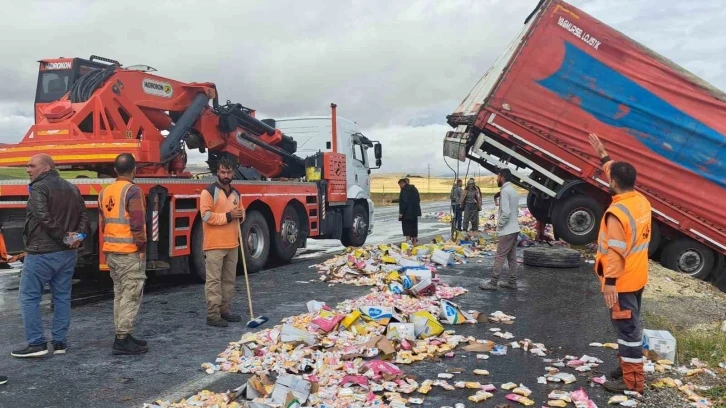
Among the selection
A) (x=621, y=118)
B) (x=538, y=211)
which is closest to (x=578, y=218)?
(x=621, y=118)

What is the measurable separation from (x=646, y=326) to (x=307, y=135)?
8.31 meters

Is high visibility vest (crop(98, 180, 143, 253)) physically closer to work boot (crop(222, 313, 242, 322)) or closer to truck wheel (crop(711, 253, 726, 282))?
work boot (crop(222, 313, 242, 322))

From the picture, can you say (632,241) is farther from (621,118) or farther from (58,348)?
(621,118)

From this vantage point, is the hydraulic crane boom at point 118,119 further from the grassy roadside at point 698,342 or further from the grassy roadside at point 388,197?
the grassy roadside at point 388,197

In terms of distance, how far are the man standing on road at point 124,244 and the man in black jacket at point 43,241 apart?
0.31m

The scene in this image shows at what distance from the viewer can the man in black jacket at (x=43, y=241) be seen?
4.89 meters

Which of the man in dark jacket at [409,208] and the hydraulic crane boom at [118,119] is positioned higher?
the hydraulic crane boom at [118,119]

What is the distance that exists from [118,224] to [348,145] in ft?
26.7

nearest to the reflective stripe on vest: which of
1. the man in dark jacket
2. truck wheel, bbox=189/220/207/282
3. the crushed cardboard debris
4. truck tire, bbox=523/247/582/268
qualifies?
the crushed cardboard debris

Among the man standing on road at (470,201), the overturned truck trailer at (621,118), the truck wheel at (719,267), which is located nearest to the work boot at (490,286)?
the overturned truck trailer at (621,118)

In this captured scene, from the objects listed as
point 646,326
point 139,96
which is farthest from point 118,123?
point 646,326

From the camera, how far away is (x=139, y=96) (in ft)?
26.9

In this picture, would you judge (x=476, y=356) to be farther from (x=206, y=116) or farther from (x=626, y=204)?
(x=206, y=116)

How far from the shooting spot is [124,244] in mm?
5062
